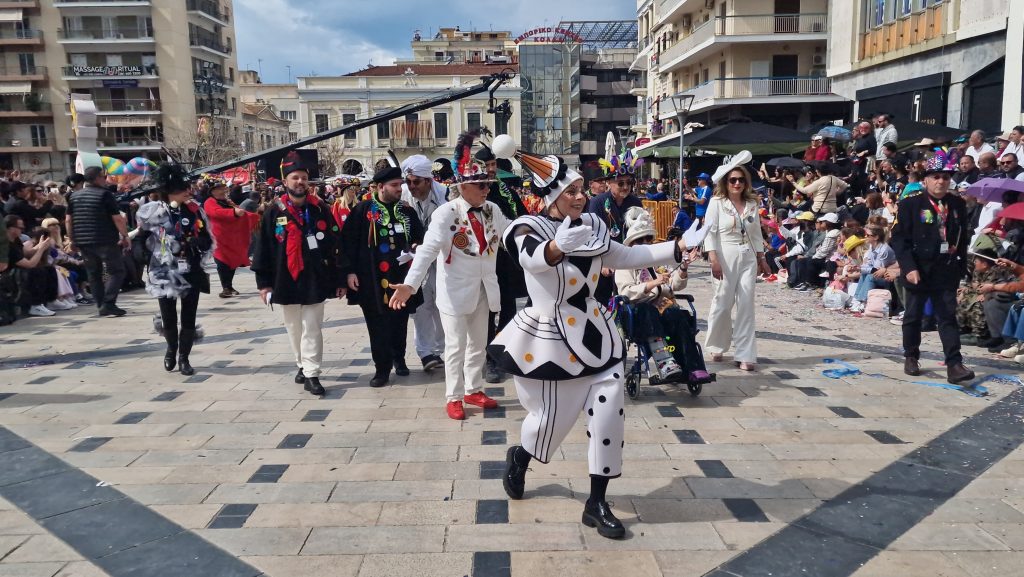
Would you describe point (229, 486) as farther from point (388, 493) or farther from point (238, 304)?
point (238, 304)

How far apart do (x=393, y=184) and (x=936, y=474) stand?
4.43m

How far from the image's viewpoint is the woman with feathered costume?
6625 mm

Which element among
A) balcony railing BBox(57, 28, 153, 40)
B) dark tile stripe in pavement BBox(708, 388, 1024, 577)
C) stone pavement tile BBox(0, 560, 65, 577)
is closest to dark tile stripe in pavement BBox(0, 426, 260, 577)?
stone pavement tile BBox(0, 560, 65, 577)

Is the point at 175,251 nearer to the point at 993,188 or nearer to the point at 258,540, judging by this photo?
the point at 258,540

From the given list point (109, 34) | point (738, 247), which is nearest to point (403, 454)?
point (738, 247)

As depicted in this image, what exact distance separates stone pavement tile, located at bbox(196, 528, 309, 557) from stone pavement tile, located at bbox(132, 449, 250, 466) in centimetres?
103

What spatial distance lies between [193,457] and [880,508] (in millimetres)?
4031

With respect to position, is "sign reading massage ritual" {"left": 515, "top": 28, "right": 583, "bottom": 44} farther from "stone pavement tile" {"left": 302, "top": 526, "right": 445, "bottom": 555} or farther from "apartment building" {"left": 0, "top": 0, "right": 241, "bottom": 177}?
"stone pavement tile" {"left": 302, "top": 526, "right": 445, "bottom": 555}

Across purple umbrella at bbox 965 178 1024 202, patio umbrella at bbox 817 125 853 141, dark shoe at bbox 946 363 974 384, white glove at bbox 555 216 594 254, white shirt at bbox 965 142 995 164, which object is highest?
patio umbrella at bbox 817 125 853 141

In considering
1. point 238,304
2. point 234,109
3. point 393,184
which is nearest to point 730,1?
point 238,304

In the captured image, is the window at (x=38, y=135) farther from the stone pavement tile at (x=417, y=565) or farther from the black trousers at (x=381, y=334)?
the stone pavement tile at (x=417, y=565)

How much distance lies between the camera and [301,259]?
6.03m

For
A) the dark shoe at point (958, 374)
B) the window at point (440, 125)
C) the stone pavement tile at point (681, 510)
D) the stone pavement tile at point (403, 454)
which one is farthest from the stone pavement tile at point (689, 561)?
the window at point (440, 125)

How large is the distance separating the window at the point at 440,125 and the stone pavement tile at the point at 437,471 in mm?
48421
